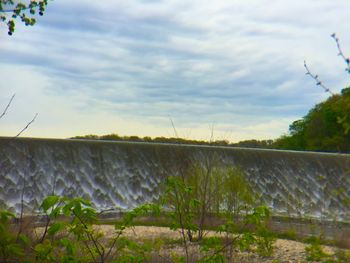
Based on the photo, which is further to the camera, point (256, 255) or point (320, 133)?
point (320, 133)

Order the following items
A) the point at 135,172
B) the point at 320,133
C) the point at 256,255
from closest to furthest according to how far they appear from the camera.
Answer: the point at 256,255, the point at 135,172, the point at 320,133

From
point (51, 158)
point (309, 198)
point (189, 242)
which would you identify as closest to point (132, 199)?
point (51, 158)

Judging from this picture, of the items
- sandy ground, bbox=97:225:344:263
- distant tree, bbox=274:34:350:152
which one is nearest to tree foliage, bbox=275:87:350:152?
distant tree, bbox=274:34:350:152

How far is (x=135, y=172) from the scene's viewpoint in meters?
20.8

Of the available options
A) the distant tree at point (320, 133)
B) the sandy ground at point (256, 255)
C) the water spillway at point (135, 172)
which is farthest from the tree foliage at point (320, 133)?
the sandy ground at point (256, 255)

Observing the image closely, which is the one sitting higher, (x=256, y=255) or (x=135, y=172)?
(x=135, y=172)

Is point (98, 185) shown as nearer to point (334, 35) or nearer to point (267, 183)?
point (267, 183)

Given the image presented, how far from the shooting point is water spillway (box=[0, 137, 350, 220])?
1898 centimetres

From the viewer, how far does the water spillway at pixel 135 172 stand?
18984mm

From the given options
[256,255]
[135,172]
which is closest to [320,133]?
[135,172]

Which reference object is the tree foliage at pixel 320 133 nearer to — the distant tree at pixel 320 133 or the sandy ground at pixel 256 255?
the distant tree at pixel 320 133

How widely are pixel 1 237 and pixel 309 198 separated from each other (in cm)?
1888

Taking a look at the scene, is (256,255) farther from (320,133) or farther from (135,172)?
(320,133)

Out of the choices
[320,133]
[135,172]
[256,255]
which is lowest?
[256,255]
